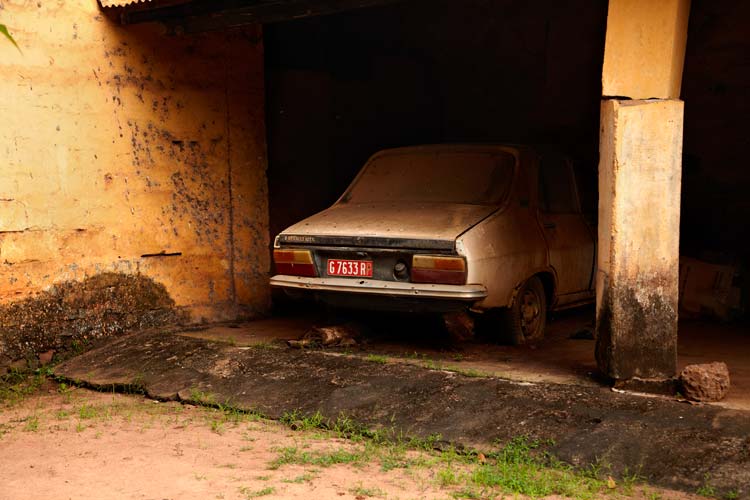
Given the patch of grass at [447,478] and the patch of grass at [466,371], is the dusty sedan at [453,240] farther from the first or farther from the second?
the patch of grass at [447,478]

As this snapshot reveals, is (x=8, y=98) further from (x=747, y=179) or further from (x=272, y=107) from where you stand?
(x=747, y=179)

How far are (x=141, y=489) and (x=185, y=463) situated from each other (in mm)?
495

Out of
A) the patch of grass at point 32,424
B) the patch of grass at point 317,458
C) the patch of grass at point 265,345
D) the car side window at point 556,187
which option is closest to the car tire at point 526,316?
the car side window at point 556,187

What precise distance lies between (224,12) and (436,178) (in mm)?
2253

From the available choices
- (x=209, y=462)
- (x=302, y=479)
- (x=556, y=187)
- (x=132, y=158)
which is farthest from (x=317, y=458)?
(x=132, y=158)

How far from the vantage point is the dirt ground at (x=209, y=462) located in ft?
14.5

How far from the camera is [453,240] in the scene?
20.5 feet

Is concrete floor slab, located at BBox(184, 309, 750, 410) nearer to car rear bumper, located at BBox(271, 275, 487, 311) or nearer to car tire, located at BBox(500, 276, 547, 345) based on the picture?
car tire, located at BBox(500, 276, 547, 345)

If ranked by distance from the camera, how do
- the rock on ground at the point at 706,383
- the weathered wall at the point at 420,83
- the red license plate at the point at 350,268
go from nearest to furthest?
the rock on ground at the point at 706,383
the red license plate at the point at 350,268
the weathered wall at the point at 420,83

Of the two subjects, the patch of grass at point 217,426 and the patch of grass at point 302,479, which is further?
the patch of grass at point 217,426

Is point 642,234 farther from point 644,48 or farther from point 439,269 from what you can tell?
point 439,269

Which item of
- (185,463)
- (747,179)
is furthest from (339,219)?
(747,179)

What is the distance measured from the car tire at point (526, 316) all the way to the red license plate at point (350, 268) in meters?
1.22

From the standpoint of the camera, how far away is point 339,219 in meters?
7.05
